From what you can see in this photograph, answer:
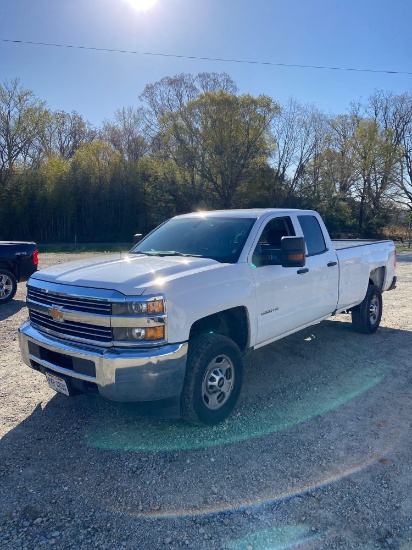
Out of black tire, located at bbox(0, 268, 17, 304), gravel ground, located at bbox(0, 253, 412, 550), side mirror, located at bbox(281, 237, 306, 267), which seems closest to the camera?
gravel ground, located at bbox(0, 253, 412, 550)

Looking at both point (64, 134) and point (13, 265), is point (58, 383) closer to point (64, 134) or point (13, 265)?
point (13, 265)

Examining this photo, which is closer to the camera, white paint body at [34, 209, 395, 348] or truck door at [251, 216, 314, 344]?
white paint body at [34, 209, 395, 348]

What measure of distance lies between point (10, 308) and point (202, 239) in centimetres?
578

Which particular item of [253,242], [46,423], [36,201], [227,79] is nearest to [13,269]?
[46,423]

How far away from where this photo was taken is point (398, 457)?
3367 mm

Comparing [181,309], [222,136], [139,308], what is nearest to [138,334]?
[139,308]

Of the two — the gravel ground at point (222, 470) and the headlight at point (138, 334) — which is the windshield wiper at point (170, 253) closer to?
the headlight at point (138, 334)

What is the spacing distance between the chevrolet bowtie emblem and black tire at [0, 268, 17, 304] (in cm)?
612

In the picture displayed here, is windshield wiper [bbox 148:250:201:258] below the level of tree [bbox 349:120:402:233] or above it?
below

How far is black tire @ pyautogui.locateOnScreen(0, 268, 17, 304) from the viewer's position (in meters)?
9.01

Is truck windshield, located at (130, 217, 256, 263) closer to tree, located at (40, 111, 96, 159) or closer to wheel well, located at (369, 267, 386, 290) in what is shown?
wheel well, located at (369, 267, 386, 290)

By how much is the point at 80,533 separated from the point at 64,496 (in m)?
0.42

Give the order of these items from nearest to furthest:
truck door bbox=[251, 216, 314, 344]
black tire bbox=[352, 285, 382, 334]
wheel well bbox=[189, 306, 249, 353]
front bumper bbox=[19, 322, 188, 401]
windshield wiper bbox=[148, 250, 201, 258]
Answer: front bumper bbox=[19, 322, 188, 401], wheel well bbox=[189, 306, 249, 353], truck door bbox=[251, 216, 314, 344], windshield wiper bbox=[148, 250, 201, 258], black tire bbox=[352, 285, 382, 334]

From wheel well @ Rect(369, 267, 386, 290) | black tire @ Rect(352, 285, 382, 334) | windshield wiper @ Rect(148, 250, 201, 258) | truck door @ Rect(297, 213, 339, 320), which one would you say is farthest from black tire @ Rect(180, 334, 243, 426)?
wheel well @ Rect(369, 267, 386, 290)
